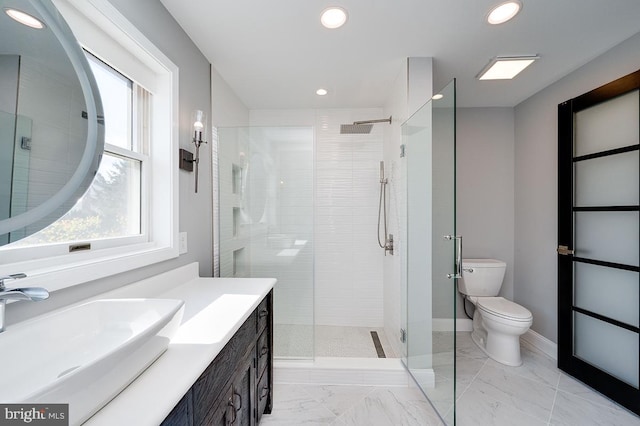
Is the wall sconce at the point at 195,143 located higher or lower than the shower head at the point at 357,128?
lower

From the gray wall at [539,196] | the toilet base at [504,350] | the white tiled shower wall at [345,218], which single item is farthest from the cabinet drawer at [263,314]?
the gray wall at [539,196]

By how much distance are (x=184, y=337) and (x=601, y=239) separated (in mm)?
2735

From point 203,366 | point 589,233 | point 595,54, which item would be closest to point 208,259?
point 203,366

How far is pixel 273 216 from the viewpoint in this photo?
2115mm

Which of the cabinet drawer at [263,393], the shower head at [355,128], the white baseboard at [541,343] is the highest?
the shower head at [355,128]

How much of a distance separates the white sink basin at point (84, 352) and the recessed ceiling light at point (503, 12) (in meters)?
2.19

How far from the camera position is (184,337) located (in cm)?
84

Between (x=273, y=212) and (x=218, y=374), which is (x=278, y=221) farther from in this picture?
(x=218, y=374)

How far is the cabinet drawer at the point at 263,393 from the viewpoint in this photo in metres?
1.40

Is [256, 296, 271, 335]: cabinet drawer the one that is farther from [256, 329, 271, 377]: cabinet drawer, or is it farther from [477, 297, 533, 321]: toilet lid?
[477, 297, 533, 321]: toilet lid

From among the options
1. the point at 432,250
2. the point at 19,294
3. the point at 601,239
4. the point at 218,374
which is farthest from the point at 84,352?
the point at 601,239

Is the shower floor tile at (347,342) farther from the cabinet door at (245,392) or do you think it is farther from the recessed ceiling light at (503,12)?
the recessed ceiling light at (503,12)

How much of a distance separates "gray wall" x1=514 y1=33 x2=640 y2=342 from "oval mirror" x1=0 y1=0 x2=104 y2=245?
3239 millimetres

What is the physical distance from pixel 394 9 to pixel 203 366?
76.1 inches
